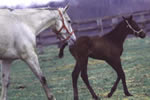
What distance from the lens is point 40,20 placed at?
8164 mm

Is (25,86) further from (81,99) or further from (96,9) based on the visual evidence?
(96,9)

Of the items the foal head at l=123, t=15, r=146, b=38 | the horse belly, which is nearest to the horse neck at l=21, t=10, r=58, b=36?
→ the horse belly

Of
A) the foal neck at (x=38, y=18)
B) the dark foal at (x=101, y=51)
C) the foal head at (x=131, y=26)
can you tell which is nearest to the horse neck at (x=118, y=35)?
the dark foal at (x=101, y=51)

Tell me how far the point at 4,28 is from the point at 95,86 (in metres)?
3.17

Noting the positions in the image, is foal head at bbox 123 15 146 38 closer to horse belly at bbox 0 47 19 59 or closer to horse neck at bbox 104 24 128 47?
horse neck at bbox 104 24 128 47

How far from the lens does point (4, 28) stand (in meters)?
7.60

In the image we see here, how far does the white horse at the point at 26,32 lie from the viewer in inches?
296

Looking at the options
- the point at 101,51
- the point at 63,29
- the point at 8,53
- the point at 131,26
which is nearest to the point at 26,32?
the point at 8,53

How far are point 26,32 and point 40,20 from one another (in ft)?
1.95

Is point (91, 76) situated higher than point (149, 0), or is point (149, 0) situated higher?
point (149, 0)

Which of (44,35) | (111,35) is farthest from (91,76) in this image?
(44,35)

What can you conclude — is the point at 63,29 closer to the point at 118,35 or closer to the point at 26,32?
the point at 26,32

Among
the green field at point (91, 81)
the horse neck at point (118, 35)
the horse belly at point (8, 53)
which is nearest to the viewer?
the horse belly at point (8, 53)

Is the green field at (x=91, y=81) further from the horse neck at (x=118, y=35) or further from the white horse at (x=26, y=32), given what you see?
the white horse at (x=26, y=32)
